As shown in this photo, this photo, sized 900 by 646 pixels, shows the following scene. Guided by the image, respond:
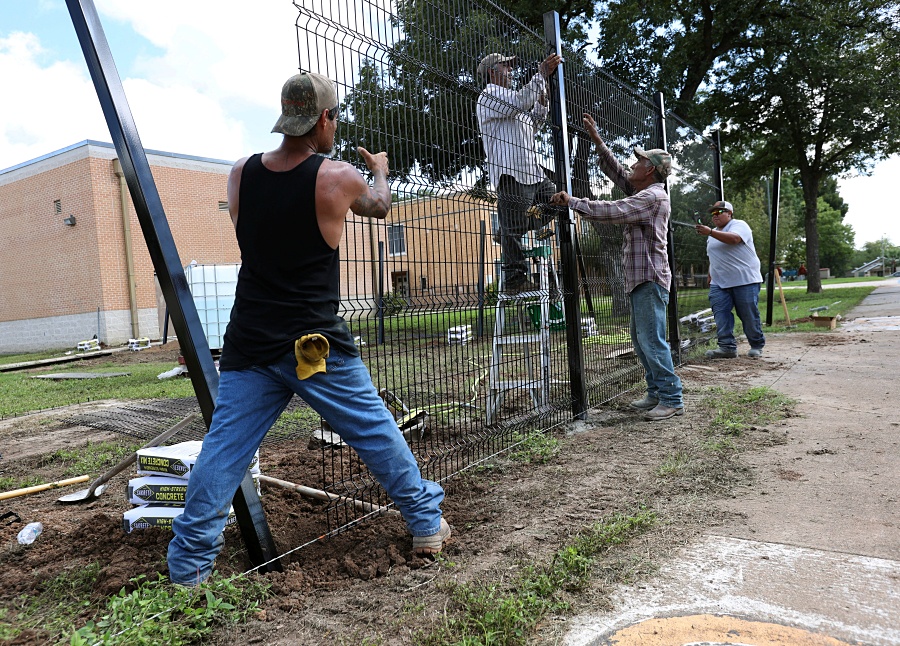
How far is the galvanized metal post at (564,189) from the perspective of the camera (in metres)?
4.89

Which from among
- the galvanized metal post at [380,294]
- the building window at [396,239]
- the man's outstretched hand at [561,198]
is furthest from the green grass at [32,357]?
the galvanized metal post at [380,294]

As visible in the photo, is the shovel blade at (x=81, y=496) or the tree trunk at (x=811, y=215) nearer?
the shovel blade at (x=81, y=496)

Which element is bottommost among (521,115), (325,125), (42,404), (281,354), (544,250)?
(42,404)

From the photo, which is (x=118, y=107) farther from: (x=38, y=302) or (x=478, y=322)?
(x=38, y=302)

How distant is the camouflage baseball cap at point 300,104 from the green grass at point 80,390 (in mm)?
6290

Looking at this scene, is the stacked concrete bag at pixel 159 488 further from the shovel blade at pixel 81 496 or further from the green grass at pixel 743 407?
the green grass at pixel 743 407

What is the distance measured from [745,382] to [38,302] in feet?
86.8

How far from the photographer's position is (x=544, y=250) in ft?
15.3

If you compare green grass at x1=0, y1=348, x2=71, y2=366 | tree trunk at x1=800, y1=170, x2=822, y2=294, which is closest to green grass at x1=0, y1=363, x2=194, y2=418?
green grass at x1=0, y1=348, x2=71, y2=366

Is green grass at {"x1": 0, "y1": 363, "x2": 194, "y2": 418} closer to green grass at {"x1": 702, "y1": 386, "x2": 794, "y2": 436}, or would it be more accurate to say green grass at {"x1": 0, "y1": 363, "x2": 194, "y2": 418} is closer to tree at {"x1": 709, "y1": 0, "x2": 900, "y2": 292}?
green grass at {"x1": 702, "y1": 386, "x2": 794, "y2": 436}

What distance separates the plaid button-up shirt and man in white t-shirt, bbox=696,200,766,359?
3.31 m

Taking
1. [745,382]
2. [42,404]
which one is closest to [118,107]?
[745,382]

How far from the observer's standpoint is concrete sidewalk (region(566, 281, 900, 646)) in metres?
1.91

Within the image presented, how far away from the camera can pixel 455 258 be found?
3697 millimetres
